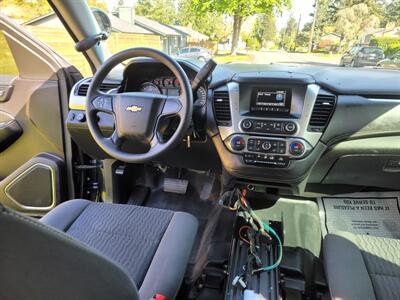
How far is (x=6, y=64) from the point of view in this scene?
7.18 feet

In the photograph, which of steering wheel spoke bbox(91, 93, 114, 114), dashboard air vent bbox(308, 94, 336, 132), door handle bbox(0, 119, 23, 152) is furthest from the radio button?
door handle bbox(0, 119, 23, 152)

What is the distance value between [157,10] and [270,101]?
1457 millimetres

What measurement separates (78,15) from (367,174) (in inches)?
68.4

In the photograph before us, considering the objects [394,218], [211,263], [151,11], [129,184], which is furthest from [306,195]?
[151,11]

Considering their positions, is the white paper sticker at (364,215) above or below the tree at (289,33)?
below

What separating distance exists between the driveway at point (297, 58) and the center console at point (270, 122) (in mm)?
372

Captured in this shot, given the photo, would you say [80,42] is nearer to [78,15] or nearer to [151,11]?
[78,15]

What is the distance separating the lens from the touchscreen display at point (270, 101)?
153cm

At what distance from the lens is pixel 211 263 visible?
5.49 feet

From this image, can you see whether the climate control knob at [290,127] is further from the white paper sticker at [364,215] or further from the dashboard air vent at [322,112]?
the white paper sticker at [364,215]

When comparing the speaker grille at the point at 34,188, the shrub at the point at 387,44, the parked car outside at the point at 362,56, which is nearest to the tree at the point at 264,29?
the parked car outside at the point at 362,56

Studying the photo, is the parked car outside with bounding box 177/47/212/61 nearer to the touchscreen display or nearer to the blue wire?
the touchscreen display

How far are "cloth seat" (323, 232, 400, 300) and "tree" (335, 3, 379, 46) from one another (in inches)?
37.9

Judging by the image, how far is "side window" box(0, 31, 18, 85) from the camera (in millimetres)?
2105
